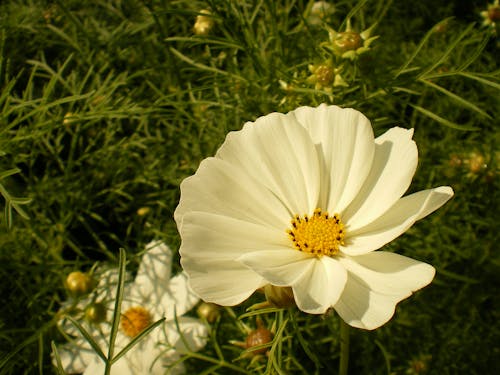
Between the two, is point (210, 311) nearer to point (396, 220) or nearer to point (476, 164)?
point (396, 220)

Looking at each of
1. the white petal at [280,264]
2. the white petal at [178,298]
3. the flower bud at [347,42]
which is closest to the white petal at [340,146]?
the white petal at [280,264]

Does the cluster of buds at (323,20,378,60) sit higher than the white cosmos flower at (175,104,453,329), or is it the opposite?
the cluster of buds at (323,20,378,60)

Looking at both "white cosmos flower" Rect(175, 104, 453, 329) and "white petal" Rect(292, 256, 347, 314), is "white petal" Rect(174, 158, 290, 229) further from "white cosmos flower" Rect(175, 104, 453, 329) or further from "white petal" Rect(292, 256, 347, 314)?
"white petal" Rect(292, 256, 347, 314)

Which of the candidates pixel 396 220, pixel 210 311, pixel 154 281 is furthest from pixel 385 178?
pixel 154 281

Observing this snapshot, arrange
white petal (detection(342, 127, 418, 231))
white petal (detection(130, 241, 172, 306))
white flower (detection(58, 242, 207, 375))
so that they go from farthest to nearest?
1. white petal (detection(130, 241, 172, 306))
2. white flower (detection(58, 242, 207, 375))
3. white petal (detection(342, 127, 418, 231))

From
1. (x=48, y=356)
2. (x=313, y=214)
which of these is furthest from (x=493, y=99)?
→ (x=48, y=356)

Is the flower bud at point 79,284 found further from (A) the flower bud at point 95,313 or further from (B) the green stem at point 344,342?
(B) the green stem at point 344,342

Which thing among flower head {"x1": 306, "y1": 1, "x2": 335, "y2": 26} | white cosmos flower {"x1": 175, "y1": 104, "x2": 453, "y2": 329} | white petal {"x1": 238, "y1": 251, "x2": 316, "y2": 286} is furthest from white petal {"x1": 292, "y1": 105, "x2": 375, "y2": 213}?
flower head {"x1": 306, "y1": 1, "x2": 335, "y2": 26}

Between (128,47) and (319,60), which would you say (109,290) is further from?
(128,47)
